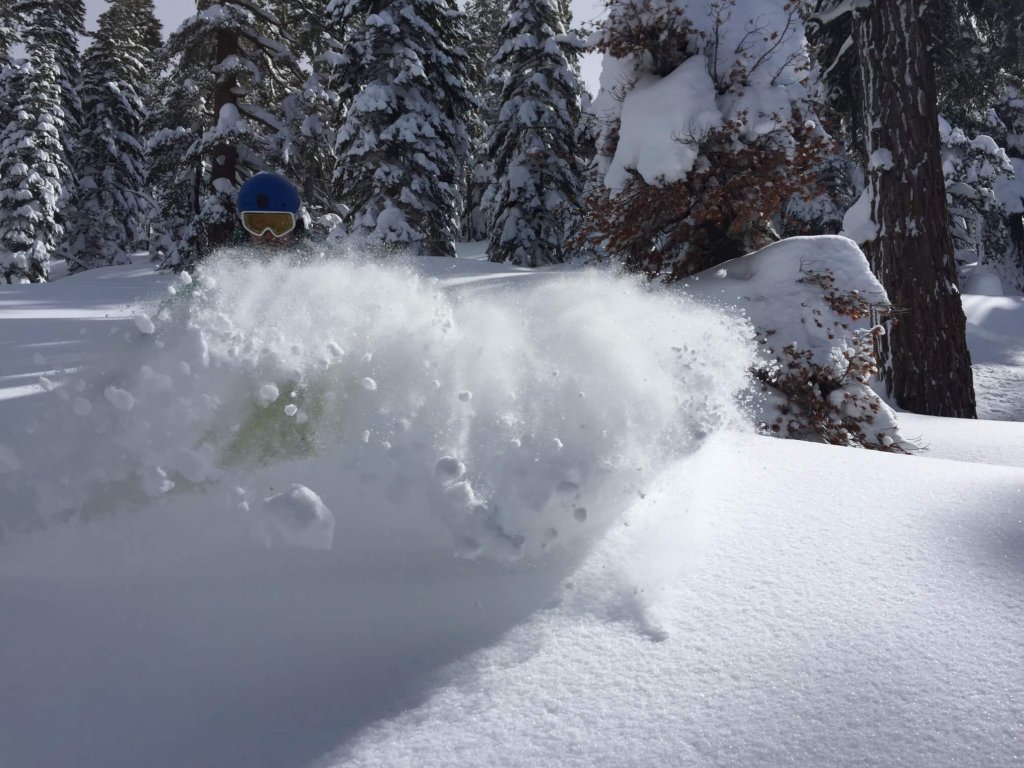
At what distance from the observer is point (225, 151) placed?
15.9m

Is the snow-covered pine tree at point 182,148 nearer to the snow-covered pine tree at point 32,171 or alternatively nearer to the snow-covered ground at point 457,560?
the snow-covered pine tree at point 32,171

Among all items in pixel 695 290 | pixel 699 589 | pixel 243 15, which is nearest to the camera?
pixel 699 589

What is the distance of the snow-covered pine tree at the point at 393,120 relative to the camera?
1783 centimetres

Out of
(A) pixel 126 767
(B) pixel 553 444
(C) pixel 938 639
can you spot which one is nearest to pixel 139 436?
(A) pixel 126 767

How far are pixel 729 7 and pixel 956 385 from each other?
448 cm

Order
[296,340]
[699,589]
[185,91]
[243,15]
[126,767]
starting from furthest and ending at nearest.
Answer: [185,91] → [243,15] → [296,340] → [699,589] → [126,767]

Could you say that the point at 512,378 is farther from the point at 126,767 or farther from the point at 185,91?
the point at 185,91

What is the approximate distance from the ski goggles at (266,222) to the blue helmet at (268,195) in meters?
0.03

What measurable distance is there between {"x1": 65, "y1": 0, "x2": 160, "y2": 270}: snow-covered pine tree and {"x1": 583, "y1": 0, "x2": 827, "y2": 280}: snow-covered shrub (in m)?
29.6

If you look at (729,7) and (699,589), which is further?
(729,7)

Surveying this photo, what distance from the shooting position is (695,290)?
6133mm

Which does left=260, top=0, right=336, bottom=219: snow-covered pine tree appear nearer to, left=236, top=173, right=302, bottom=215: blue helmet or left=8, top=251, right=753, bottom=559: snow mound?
left=236, top=173, right=302, bottom=215: blue helmet

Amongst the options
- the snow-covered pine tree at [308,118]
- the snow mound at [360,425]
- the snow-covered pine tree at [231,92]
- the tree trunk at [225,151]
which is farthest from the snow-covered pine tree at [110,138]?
the snow mound at [360,425]

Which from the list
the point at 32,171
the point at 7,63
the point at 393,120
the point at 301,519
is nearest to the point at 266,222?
the point at 301,519
